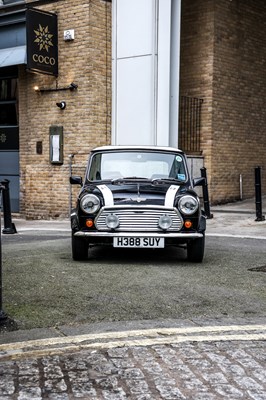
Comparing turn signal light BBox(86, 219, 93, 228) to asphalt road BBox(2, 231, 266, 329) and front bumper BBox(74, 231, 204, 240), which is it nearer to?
front bumper BBox(74, 231, 204, 240)

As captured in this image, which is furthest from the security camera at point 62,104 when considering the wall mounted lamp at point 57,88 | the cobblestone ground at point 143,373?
the cobblestone ground at point 143,373

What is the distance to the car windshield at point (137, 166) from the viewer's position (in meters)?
7.96

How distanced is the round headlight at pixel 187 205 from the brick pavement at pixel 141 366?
2805mm

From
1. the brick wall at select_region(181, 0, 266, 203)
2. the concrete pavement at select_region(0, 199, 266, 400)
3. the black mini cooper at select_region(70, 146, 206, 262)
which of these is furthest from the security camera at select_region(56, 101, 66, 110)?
the concrete pavement at select_region(0, 199, 266, 400)

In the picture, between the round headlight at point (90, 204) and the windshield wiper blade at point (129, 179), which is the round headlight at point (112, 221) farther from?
the windshield wiper blade at point (129, 179)

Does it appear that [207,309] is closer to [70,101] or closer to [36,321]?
[36,321]

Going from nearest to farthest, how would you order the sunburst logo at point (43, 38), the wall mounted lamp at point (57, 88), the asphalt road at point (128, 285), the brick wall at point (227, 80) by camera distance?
the asphalt road at point (128, 285)
the sunburst logo at point (43, 38)
the wall mounted lamp at point (57, 88)
the brick wall at point (227, 80)

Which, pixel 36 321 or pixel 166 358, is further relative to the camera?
pixel 36 321

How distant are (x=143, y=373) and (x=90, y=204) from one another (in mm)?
3858

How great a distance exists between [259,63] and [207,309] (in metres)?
12.9

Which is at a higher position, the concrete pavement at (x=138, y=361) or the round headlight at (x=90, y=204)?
the round headlight at (x=90, y=204)

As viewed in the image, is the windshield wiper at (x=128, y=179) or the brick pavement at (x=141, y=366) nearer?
the brick pavement at (x=141, y=366)

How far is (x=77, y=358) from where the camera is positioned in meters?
3.76

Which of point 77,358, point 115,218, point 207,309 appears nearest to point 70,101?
point 115,218
